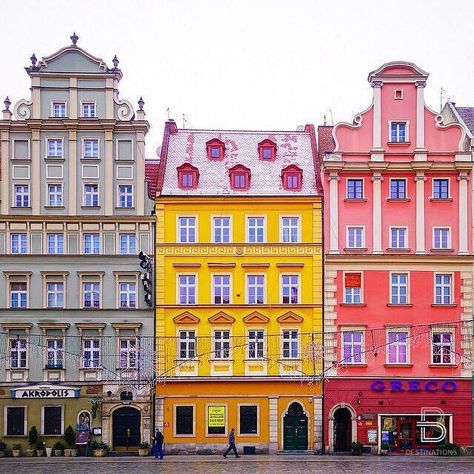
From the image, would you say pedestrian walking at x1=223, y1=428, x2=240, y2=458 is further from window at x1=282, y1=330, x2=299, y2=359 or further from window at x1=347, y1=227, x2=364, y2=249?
window at x1=347, y1=227, x2=364, y2=249

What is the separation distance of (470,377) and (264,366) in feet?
35.7

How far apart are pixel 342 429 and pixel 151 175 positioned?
1775 centimetres

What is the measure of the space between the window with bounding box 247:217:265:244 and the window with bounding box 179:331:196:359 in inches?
234

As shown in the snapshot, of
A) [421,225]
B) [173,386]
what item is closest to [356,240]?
[421,225]

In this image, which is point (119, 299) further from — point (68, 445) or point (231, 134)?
point (231, 134)

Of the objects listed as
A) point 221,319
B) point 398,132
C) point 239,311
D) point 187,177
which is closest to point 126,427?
point 221,319

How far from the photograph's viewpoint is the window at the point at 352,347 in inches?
2073

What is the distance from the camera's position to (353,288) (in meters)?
53.1

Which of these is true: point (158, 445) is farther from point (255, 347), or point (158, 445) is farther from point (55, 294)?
point (55, 294)

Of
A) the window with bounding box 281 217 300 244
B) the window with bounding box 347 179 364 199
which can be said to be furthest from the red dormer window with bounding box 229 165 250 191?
the window with bounding box 347 179 364 199

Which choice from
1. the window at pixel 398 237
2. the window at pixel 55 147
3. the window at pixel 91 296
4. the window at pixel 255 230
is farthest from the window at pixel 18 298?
the window at pixel 398 237

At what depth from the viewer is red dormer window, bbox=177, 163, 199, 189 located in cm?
5409

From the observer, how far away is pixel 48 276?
52.8 m

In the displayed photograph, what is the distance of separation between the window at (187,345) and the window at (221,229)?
523 centimetres
